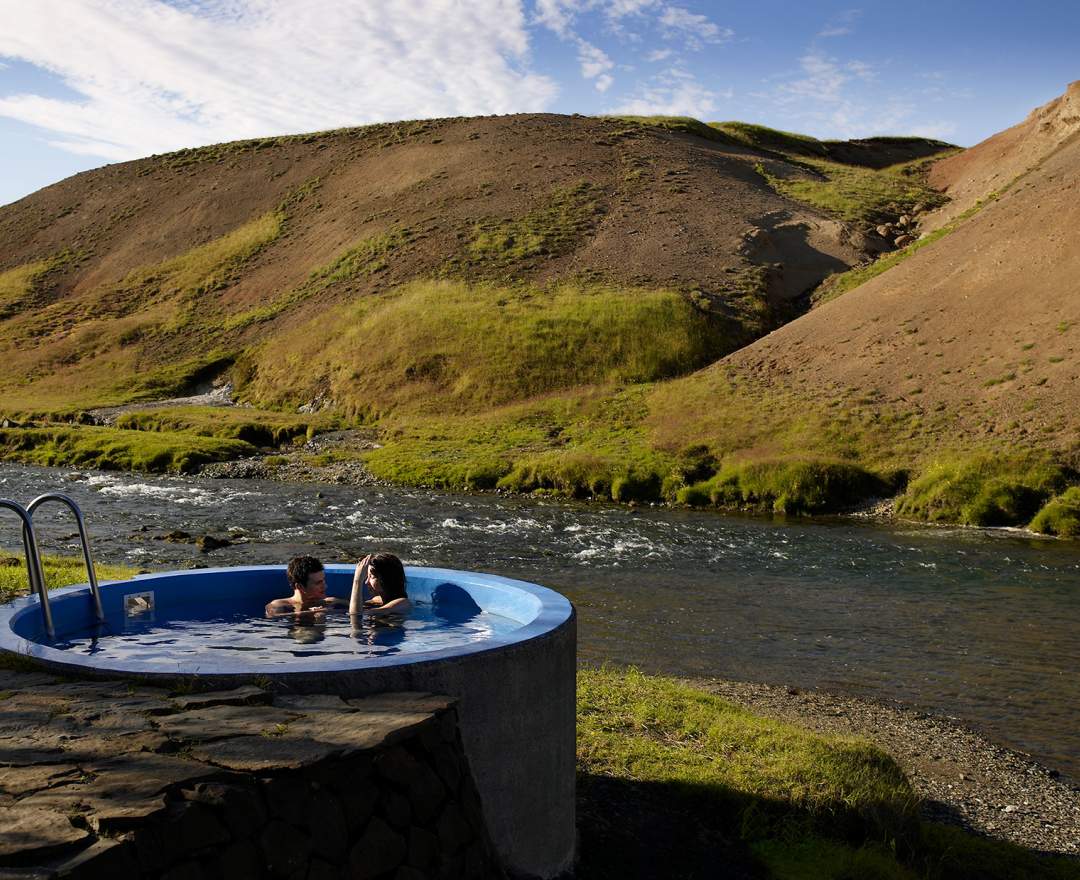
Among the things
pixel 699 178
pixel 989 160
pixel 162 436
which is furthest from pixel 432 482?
pixel 989 160

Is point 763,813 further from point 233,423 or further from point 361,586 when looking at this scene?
point 233,423

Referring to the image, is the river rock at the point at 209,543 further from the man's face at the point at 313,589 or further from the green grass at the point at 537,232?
the green grass at the point at 537,232

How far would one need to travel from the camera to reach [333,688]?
7.42m

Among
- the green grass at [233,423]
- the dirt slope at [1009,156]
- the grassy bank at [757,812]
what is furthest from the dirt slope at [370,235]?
the grassy bank at [757,812]

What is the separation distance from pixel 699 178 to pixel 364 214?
26396 mm

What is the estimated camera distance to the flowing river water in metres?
16.7

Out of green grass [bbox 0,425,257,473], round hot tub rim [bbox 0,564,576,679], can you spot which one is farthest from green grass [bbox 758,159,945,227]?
round hot tub rim [bbox 0,564,576,679]

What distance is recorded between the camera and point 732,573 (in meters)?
25.2

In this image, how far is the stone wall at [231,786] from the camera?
5332mm

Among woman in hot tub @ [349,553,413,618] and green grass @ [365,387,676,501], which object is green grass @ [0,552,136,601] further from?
green grass @ [365,387,676,501]

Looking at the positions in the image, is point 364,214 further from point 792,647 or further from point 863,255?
point 792,647

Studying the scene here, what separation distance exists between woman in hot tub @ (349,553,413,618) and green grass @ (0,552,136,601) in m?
5.35

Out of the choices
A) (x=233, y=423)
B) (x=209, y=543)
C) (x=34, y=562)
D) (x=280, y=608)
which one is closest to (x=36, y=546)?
(x=34, y=562)

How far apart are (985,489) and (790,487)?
6.14m
